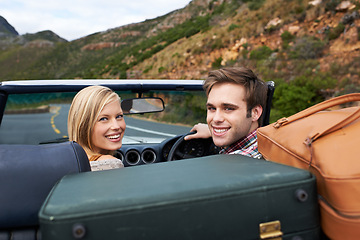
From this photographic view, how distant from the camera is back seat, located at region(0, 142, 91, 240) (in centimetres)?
118

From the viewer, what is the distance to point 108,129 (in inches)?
92.9

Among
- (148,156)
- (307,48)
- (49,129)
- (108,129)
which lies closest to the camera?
(108,129)

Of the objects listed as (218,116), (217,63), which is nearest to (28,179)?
(218,116)

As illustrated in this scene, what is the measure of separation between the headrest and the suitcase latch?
2.43 feet

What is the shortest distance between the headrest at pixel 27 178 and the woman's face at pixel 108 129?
103 cm

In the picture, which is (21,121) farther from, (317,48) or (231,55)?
(231,55)

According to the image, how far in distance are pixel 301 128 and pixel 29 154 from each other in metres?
1.14

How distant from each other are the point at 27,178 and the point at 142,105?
2.04 m

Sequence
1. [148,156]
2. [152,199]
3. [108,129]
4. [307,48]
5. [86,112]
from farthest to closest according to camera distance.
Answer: [307,48], [148,156], [108,129], [86,112], [152,199]

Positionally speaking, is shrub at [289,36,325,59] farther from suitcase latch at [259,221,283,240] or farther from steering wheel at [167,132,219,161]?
suitcase latch at [259,221,283,240]

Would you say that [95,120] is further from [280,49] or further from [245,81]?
[280,49]

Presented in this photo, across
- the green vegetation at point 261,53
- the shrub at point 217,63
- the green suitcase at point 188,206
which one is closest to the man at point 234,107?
the green suitcase at point 188,206

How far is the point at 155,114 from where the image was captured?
11.9ft

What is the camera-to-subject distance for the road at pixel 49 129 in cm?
292
